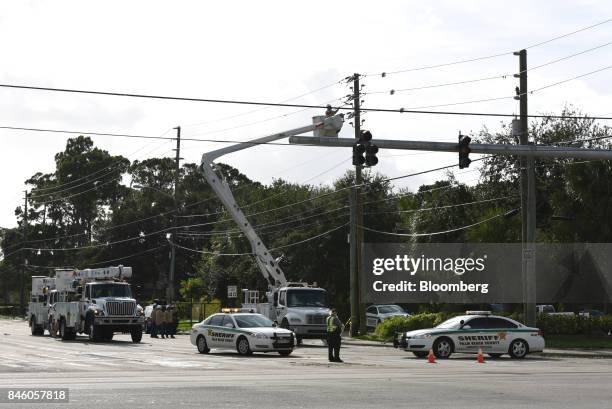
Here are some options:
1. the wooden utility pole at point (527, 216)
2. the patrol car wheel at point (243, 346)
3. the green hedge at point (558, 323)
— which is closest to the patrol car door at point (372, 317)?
the green hedge at point (558, 323)

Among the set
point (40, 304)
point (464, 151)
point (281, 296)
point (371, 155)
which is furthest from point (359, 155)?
point (40, 304)

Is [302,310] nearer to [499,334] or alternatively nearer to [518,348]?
[499,334]

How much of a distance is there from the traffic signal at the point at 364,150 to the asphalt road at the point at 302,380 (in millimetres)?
5349

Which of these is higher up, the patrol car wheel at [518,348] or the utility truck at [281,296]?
the utility truck at [281,296]

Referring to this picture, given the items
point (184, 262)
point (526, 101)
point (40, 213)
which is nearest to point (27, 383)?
point (526, 101)

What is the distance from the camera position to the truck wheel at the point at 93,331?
135 ft

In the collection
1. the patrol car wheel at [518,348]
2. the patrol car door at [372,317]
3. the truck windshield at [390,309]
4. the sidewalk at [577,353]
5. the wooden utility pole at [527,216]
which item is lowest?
the sidewalk at [577,353]

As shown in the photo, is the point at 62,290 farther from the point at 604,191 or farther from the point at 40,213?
the point at 40,213

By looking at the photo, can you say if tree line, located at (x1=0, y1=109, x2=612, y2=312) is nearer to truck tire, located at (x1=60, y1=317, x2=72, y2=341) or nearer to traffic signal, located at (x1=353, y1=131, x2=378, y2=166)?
truck tire, located at (x1=60, y1=317, x2=72, y2=341)

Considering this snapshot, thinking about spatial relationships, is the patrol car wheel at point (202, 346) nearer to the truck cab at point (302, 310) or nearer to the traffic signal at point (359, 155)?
the truck cab at point (302, 310)

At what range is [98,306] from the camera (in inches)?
1638

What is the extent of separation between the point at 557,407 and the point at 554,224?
3056 centimetres

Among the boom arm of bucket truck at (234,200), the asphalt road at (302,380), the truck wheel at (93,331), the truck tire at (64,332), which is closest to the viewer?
the asphalt road at (302,380)

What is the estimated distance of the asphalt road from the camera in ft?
52.0
